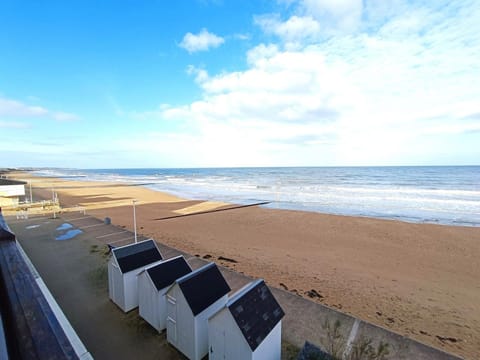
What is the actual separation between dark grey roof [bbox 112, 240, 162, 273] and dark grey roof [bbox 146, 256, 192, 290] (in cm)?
110

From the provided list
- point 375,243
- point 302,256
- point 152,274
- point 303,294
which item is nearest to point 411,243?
point 375,243

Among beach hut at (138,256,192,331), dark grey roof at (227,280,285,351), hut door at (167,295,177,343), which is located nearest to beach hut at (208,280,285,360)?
dark grey roof at (227,280,285,351)

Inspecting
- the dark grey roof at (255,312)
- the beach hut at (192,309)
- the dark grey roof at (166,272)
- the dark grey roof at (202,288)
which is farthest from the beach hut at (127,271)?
the dark grey roof at (255,312)

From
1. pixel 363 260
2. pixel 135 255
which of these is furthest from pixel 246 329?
pixel 363 260

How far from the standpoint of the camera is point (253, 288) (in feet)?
14.9

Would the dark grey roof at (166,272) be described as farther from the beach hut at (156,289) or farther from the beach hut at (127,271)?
the beach hut at (127,271)

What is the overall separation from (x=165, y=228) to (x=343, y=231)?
11.1 m

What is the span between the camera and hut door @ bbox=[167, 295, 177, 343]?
16.0 feet

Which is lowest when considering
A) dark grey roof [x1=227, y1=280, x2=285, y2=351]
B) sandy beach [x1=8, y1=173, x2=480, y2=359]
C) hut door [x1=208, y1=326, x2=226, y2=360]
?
sandy beach [x1=8, y1=173, x2=480, y2=359]

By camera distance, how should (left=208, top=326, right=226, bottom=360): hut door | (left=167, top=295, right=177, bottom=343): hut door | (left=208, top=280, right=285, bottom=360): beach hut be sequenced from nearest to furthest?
(left=208, top=280, right=285, bottom=360): beach hut, (left=208, top=326, right=226, bottom=360): hut door, (left=167, top=295, right=177, bottom=343): hut door

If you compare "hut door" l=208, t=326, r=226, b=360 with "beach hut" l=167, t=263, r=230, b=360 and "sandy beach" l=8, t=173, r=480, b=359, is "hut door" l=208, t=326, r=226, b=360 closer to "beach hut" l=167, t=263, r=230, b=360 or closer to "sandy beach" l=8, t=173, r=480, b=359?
"beach hut" l=167, t=263, r=230, b=360

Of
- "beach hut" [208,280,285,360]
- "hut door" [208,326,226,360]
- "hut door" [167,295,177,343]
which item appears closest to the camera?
"beach hut" [208,280,285,360]

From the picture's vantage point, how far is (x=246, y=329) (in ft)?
12.9

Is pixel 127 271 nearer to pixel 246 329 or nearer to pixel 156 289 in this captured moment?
pixel 156 289
